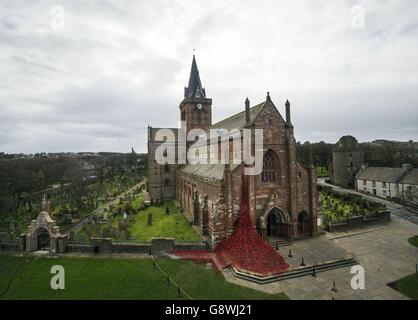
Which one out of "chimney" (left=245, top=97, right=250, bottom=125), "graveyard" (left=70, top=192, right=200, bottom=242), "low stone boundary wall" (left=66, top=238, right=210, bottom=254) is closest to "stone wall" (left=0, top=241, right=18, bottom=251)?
"graveyard" (left=70, top=192, right=200, bottom=242)

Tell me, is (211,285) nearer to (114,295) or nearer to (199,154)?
(114,295)

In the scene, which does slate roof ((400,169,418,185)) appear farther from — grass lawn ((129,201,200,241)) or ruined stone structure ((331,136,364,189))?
grass lawn ((129,201,200,241))

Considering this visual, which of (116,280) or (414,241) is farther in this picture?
(414,241)

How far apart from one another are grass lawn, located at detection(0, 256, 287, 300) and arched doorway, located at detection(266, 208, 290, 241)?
25.8 feet

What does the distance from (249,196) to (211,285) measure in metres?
7.96

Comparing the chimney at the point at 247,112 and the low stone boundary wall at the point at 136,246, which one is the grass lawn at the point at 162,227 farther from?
the chimney at the point at 247,112

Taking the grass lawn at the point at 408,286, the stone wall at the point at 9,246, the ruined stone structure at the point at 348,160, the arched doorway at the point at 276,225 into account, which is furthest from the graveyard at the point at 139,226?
the ruined stone structure at the point at 348,160

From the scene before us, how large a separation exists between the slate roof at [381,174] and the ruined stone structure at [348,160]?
3.30 metres

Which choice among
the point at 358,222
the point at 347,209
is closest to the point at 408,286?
the point at 358,222

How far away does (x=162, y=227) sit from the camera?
28562mm

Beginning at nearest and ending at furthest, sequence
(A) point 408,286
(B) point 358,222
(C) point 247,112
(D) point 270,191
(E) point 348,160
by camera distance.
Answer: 1. (A) point 408,286
2. (C) point 247,112
3. (D) point 270,191
4. (B) point 358,222
5. (E) point 348,160

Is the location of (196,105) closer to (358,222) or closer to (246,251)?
(358,222)

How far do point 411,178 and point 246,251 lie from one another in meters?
38.9
